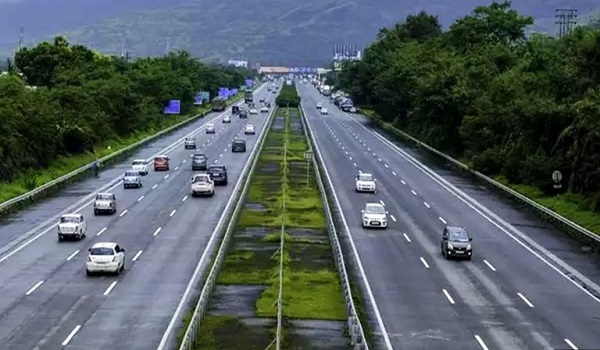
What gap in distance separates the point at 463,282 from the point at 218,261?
9570mm

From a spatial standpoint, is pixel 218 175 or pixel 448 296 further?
pixel 218 175

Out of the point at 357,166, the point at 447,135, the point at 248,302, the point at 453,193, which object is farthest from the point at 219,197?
the point at 447,135

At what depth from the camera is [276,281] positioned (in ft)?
136

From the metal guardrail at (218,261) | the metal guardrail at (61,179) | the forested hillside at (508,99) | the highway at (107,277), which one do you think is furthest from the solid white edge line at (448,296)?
the metal guardrail at (61,179)

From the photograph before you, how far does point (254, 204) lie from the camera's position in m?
66.3

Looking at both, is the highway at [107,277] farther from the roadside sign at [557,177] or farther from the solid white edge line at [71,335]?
the roadside sign at [557,177]

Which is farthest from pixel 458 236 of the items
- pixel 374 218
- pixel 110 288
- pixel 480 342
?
pixel 480 342

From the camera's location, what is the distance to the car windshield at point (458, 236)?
4841 cm

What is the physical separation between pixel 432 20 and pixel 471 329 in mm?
170075

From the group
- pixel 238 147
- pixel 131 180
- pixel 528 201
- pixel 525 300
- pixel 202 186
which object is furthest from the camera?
pixel 238 147

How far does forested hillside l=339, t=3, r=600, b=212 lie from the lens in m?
70.6

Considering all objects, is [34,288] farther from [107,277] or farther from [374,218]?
[374,218]

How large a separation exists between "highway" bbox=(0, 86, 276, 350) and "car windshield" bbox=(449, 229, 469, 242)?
11.2 meters

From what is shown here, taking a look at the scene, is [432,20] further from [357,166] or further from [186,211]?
[186,211]
